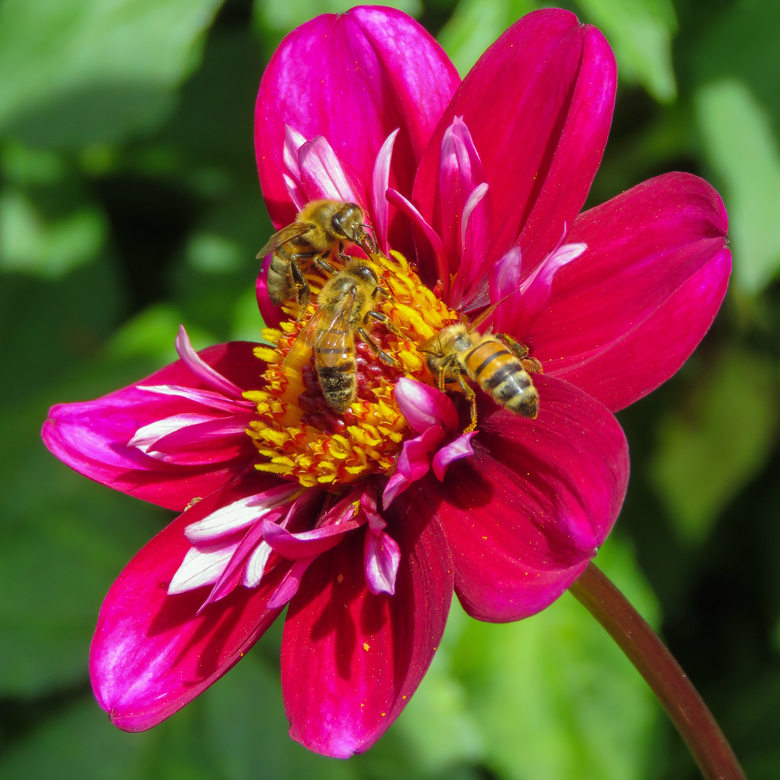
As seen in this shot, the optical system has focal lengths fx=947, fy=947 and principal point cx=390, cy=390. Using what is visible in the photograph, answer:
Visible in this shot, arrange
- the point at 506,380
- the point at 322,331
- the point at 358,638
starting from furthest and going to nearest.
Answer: the point at 322,331
the point at 358,638
the point at 506,380

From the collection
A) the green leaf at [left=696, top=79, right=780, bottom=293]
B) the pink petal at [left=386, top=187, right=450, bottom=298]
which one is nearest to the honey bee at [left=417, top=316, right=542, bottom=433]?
the pink petal at [left=386, top=187, right=450, bottom=298]

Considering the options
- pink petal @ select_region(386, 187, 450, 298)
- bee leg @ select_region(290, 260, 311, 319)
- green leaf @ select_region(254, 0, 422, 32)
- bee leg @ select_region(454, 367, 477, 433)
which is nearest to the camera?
bee leg @ select_region(454, 367, 477, 433)

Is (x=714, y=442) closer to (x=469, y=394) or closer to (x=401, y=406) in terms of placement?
(x=469, y=394)

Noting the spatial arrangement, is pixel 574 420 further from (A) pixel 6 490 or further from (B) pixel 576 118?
(A) pixel 6 490

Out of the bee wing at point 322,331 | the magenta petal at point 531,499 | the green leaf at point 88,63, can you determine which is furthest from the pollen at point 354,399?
the green leaf at point 88,63

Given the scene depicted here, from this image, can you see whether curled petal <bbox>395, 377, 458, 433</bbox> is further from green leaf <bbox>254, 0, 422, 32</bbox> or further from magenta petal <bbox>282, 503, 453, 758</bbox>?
green leaf <bbox>254, 0, 422, 32</bbox>

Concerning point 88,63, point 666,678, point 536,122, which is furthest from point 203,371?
point 88,63
